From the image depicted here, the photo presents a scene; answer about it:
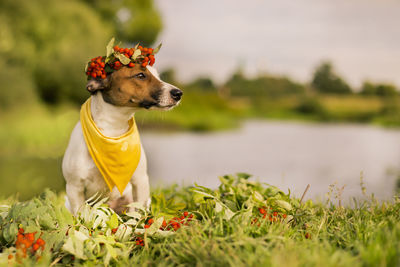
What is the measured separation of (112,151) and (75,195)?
44cm

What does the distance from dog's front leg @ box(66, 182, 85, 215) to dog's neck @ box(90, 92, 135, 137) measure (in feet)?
1.45

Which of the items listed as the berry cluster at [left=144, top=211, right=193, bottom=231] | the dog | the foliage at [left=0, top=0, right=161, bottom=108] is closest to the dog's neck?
the dog

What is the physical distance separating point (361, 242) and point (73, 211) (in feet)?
6.54

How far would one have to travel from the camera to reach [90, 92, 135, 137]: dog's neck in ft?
8.90

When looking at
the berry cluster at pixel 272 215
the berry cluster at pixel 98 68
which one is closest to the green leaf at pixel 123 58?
the berry cluster at pixel 98 68

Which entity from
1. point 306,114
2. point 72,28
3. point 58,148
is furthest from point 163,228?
point 306,114

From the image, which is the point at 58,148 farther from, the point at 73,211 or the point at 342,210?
the point at 342,210

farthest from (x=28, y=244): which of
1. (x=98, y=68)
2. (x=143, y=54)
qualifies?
(x=143, y=54)

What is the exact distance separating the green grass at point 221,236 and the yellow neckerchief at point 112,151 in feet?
0.80

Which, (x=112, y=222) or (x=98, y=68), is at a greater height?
(x=98, y=68)

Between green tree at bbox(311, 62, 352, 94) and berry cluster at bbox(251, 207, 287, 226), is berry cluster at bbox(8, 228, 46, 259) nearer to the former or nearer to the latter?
berry cluster at bbox(251, 207, 287, 226)

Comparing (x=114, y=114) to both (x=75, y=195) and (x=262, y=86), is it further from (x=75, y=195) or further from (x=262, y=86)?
(x=262, y=86)

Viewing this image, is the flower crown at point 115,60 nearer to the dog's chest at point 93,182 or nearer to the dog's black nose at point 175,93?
the dog's black nose at point 175,93

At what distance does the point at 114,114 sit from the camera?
8.96 ft
